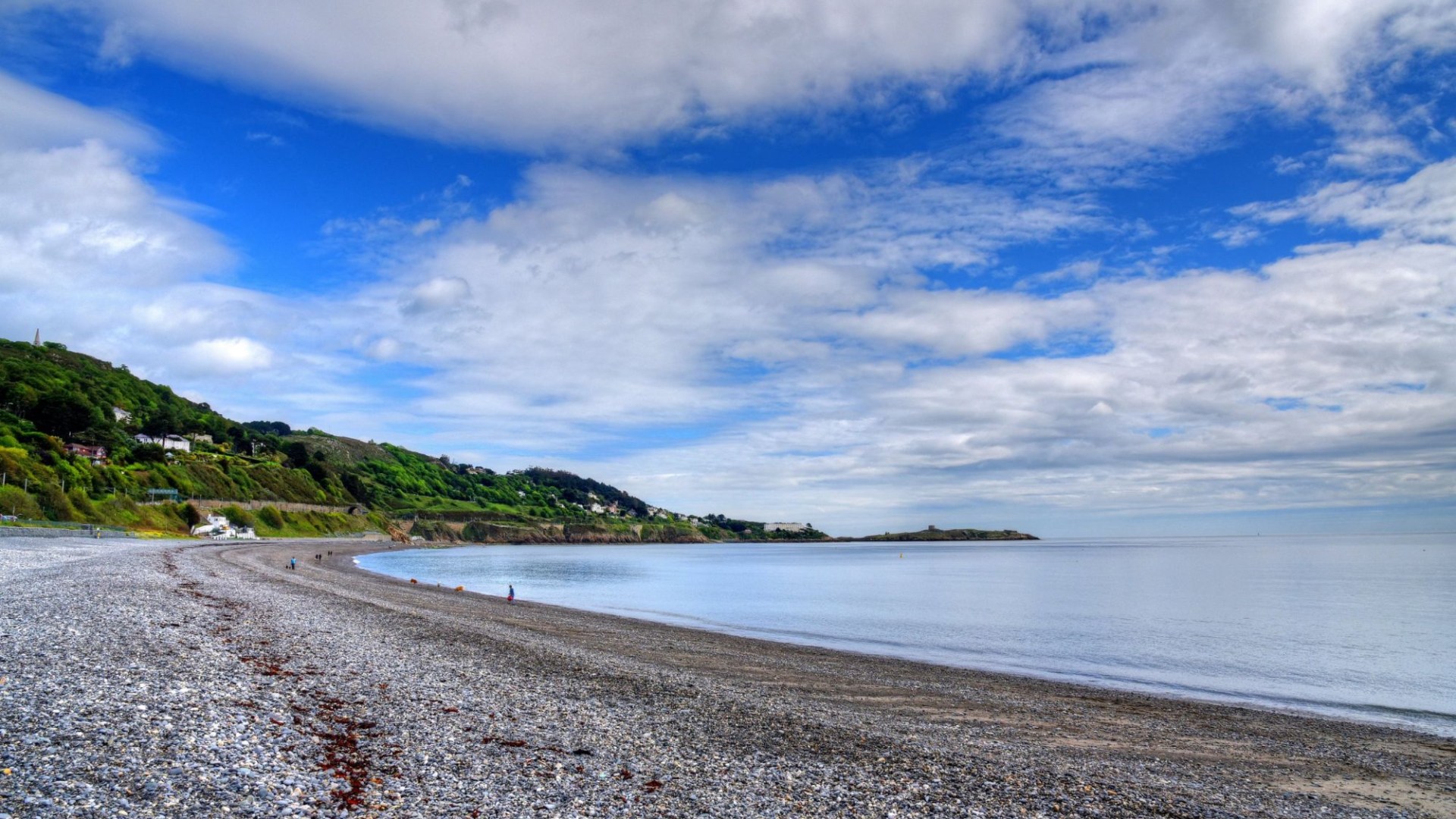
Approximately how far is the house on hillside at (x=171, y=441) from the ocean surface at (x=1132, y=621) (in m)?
77.2

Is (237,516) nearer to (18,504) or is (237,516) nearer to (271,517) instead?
(271,517)

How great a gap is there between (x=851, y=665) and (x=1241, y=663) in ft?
49.1

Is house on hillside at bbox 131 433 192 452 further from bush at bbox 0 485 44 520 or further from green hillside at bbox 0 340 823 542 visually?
bush at bbox 0 485 44 520

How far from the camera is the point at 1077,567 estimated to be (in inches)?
4055

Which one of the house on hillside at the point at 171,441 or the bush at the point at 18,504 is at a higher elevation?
the house on hillside at the point at 171,441

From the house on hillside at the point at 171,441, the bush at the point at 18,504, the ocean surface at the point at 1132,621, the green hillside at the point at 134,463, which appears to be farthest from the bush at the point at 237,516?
the bush at the point at 18,504

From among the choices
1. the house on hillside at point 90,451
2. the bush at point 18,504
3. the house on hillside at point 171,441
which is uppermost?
the house on hillside at point 171,441

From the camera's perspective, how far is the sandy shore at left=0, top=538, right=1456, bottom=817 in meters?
9.02

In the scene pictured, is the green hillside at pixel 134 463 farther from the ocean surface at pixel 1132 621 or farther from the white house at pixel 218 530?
the ocean surface at pixel 1132 621

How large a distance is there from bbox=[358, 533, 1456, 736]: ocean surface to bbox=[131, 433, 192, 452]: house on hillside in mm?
77248

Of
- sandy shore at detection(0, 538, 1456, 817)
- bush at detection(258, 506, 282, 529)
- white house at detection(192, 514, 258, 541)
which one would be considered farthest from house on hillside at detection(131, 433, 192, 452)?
sandy shore at detection(0, 538, 1456, 817)

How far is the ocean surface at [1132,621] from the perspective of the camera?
24953mm

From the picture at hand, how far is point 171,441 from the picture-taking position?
14550 cm

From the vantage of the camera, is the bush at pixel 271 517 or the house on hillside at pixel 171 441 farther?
the house on hillside at pixel 171 441
